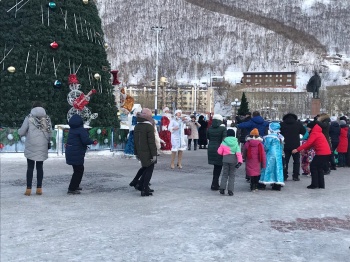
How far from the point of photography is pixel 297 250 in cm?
509

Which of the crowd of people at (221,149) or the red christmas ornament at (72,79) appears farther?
the red christmas ornament at (72,79)

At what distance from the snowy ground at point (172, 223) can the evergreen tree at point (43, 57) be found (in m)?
5.65

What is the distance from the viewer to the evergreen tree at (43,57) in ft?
51.5

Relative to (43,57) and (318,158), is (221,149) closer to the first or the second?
(318,158)

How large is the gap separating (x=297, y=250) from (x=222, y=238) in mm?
871

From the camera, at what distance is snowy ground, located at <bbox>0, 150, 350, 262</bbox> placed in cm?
494

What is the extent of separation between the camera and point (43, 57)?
626 inches

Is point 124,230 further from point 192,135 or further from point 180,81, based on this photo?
point 180,81

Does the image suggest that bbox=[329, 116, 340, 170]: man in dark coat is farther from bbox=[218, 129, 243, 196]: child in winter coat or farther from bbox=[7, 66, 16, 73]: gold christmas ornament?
bbox=[7, 66, 16, 73]: gold christmas ornament

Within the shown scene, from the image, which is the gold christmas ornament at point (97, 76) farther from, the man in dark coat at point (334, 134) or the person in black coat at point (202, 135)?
the man in dark coat at point (334, 134)

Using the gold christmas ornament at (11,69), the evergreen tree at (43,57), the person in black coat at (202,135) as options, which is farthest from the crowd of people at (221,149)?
the person in black coat at (202,135)

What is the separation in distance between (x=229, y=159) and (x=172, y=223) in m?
2.78

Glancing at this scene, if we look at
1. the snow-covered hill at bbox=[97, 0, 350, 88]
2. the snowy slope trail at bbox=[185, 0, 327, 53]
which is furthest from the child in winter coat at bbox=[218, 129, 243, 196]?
the snowy slope trail at bbox=[185, 0, 327, 53]

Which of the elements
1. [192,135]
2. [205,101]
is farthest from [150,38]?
[192,135]
